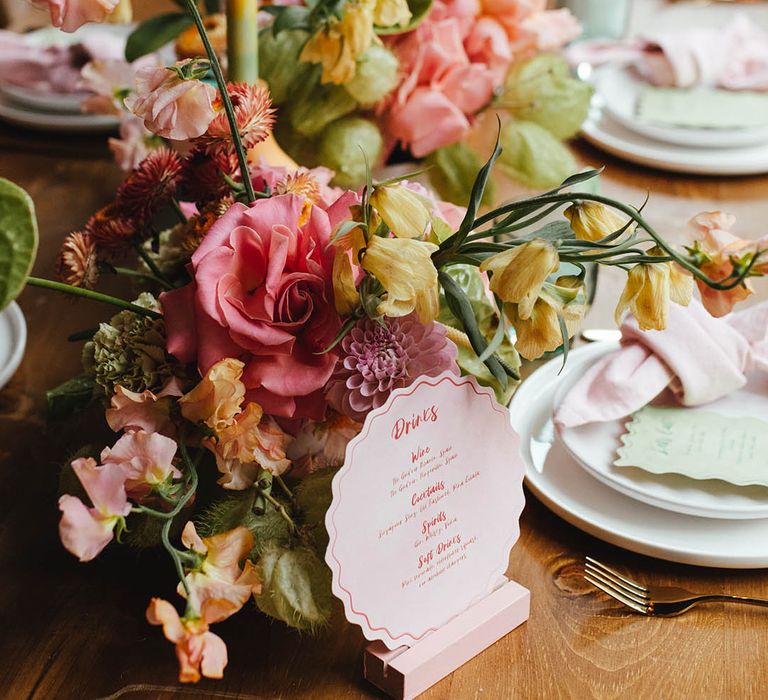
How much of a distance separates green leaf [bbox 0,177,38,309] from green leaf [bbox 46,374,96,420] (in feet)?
0.90

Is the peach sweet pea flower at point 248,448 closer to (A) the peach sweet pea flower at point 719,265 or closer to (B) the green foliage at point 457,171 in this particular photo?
(A) the peach sweet pea flower at point 719,265

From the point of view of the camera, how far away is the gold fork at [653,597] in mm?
696

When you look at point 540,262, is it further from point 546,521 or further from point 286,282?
point 546,521

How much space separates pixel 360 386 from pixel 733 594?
327 mm

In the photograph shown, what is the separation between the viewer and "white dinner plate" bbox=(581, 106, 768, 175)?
4.45ft

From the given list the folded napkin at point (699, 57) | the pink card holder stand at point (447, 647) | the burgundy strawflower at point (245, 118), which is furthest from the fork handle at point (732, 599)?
the folded napkin at point (699, 57)

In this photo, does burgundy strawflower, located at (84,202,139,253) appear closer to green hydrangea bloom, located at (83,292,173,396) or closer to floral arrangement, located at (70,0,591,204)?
green hydrangea bloom, located at (83,292,173,396)

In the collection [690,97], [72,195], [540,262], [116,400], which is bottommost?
[72,195]

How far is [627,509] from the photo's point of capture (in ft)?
2.51

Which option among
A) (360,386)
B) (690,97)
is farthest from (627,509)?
(690,97)

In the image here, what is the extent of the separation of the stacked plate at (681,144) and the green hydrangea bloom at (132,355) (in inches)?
36.4

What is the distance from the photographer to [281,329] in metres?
0.58

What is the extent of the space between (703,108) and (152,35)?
0.77 m

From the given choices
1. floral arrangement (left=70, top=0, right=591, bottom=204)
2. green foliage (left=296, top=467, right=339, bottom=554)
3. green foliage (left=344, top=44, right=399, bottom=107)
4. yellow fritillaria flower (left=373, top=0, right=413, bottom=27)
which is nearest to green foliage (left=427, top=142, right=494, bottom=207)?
floral arrangement (left=70, top=0, right=591, bottom=204)
